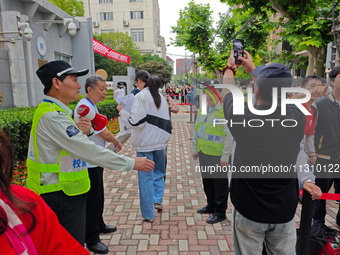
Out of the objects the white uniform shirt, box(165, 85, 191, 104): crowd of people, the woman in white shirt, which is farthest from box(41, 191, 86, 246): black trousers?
box(165, 85, 191, 104): crowd of people

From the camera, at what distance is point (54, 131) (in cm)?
185

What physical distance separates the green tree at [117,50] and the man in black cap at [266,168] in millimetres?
29011

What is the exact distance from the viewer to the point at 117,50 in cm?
3212

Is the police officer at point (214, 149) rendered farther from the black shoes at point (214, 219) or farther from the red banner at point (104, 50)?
the red banner at point (104, 50)

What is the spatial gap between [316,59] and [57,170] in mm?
6138

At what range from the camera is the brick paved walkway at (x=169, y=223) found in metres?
3.10

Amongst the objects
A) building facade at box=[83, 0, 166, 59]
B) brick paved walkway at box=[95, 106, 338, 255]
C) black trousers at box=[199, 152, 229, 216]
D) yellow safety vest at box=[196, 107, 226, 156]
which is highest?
building facade at box=[83, 0, 166, 59]

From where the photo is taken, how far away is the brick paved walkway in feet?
10.2

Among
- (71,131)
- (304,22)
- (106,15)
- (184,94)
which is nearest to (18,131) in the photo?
(71,131)

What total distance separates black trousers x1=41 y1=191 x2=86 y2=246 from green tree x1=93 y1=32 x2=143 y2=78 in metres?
28.6

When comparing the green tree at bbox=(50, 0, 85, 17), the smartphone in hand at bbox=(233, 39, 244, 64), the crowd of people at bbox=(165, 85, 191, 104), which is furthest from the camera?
the crowd of people at bbox=(165, 85, 191, 104)

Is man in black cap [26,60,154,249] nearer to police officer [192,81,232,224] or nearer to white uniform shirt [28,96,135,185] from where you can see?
white uniform shirt [28,96,135,185]

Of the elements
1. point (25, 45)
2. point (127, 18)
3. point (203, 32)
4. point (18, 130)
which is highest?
point (127, 18)

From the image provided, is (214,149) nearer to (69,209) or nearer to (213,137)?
(213,137)
